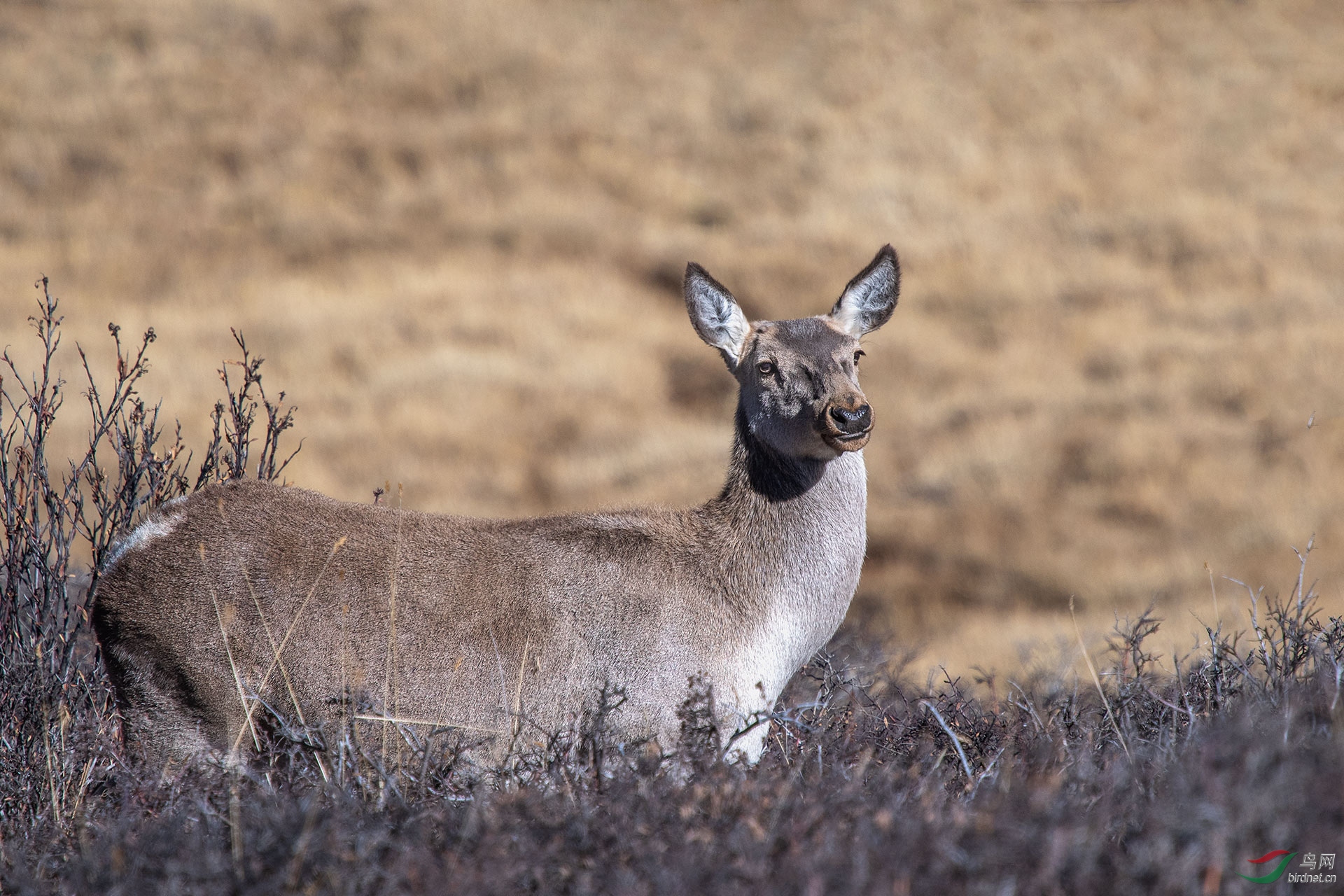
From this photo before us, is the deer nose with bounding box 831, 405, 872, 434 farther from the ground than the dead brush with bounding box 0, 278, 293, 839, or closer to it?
farther from the ground

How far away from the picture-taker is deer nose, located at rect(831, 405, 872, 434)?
16.2 ft

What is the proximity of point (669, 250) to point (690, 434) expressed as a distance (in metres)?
8.25

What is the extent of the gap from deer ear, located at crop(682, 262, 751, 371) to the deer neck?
622 millimetres

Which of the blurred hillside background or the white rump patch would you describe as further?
the blurred hillside background

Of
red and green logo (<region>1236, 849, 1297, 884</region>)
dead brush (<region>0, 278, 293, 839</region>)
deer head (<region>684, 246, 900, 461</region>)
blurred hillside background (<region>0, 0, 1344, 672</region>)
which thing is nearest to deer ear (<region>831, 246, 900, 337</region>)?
deer head (<region>684, 246, 900, 461</region>)

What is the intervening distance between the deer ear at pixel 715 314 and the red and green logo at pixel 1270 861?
3.35 metres

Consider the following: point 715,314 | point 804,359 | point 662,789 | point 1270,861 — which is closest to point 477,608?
point 662,789

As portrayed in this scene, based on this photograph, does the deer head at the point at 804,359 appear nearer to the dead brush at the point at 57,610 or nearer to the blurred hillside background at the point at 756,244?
the dead brush at the point at 57,610

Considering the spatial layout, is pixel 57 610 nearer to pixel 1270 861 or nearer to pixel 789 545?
pixel 789 545

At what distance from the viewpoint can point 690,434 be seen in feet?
68.8

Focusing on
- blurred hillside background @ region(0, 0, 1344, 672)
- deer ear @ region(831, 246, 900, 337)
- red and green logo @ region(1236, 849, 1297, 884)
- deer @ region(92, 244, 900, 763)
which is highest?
blurred hillside background @ region(0, 0, 1344, 672)

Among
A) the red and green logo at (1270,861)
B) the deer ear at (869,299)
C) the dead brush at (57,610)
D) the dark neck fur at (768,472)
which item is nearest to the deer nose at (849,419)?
the dark neck fur at (768,472)

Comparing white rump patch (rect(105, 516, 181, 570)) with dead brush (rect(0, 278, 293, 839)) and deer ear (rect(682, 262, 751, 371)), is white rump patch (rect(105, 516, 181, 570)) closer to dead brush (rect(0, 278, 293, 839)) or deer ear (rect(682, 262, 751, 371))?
dead brush (rect(0, 278, 293, 839))

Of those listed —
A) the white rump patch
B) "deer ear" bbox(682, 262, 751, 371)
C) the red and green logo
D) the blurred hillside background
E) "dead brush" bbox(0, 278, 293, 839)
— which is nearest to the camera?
the red and green logo
